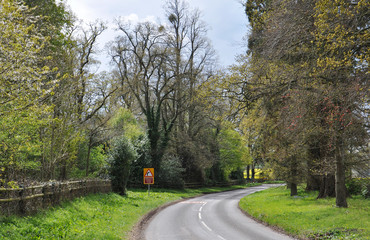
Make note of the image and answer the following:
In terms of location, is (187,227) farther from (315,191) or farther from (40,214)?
(315,191)

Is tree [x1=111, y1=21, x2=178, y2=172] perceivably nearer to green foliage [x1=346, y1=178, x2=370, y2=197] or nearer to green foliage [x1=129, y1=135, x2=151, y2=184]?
green foliage [x1=129, y1=135, x2=151, y2=184]

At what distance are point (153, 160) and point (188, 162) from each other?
8.45 meters

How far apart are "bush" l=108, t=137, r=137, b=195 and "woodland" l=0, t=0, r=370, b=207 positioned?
0.08m

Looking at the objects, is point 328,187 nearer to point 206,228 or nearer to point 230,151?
point 206,228

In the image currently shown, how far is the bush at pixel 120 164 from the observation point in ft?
85.2

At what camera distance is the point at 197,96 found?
52.5 ft

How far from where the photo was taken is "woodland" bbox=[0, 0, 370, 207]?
935 centimetres

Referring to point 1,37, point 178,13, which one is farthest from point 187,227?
point 178,13

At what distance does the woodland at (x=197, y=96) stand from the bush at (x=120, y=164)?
0.27 ft

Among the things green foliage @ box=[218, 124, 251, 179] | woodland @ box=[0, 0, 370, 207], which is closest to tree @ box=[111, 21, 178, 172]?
woodland @ box=[0, 0, 370, 207]

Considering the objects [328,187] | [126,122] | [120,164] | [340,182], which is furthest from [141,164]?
[340,182]

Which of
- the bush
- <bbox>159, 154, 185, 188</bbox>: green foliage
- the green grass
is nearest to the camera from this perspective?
the green grass

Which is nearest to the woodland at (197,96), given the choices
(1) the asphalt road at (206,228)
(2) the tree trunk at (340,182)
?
(2) the tree trunk at (340,182)

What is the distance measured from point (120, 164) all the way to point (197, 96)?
42.6ft
